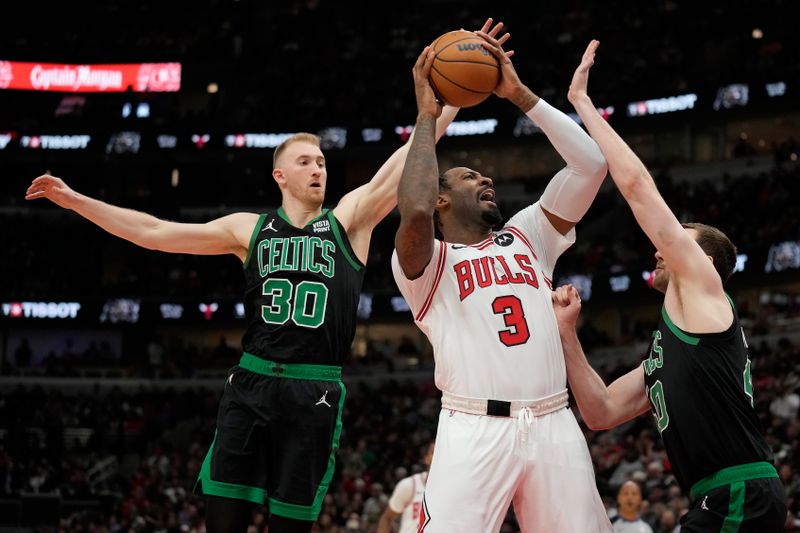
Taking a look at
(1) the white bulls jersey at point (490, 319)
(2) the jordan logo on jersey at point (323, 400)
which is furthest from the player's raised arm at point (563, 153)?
(2) the jordan logo on jersey at point (323, 400)

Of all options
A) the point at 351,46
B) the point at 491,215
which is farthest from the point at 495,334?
the point at 351,46

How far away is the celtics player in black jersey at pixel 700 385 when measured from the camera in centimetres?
484

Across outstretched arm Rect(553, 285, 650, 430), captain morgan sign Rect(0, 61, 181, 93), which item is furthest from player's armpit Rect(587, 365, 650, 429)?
captain morgan sign Rect(0, 61, 181, 93)

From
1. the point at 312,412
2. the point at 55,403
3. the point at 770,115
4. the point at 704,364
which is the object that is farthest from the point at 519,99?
the point at 770,115

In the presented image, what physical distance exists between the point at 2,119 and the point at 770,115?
27.8 meters

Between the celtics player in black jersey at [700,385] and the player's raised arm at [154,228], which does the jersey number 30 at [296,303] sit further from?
the celtics player in black jersey at [700,385]

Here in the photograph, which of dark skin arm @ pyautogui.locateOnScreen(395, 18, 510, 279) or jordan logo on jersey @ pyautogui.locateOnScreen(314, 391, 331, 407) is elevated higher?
dark skin arm @ pyautogui.locateOnScreen(395, 18, 510, 279)

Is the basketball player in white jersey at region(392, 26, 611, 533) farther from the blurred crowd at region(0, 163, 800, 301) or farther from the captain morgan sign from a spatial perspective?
the captain morgan sign

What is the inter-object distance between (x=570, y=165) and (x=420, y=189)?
98 cm

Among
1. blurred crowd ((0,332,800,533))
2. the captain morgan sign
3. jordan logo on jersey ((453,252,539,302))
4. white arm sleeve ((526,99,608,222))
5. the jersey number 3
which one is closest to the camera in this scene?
the jersey number 3

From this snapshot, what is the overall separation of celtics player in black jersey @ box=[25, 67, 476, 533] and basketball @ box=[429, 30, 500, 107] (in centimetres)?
31

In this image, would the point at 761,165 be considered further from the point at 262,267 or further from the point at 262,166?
the point at 262,267

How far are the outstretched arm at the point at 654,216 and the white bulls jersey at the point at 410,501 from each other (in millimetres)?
6198

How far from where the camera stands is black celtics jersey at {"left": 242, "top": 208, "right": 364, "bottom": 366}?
5.87 m
